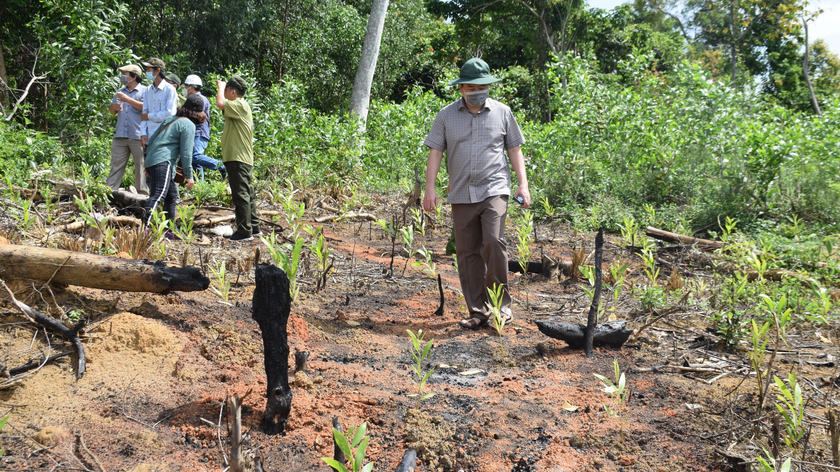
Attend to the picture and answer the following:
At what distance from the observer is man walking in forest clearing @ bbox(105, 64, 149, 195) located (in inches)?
252

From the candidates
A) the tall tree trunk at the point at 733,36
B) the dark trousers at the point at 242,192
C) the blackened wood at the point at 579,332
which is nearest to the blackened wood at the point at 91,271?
the blackened wood at the point at 579,332

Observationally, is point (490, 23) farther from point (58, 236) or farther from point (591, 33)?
point (58, 236)

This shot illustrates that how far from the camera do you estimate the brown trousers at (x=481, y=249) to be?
12.8ft

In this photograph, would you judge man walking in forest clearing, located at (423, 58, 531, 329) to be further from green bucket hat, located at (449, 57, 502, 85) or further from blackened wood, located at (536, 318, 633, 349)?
blackened wood, located at (536, 318, 633, 349)

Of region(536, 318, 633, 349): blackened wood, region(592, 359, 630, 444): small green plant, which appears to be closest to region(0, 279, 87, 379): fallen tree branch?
region(592, 359, 630, 444): small green plant

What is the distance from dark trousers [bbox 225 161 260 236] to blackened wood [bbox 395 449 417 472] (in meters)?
3.93

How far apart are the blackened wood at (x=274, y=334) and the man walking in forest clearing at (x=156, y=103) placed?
4.83 metres

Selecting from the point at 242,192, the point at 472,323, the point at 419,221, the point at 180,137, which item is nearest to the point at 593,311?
the point at 472,323

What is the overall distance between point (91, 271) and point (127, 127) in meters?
4.01

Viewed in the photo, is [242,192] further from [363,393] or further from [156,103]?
[363,393]

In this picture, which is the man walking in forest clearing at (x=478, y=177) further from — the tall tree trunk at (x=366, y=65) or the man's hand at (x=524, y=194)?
the tall tree trunk at (x=366, y=65)

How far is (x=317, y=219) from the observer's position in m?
7.14

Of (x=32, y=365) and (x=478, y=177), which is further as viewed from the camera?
(x=478, y=177)

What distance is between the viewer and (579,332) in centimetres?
345
